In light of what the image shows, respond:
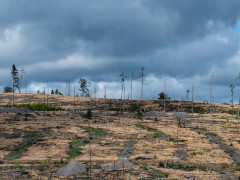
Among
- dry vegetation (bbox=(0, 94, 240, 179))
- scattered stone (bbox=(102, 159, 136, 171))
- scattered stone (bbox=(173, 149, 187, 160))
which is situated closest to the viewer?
dry vegetation (bbox=(0, 94, 240, 179))

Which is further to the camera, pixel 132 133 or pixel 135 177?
pixel 132 133

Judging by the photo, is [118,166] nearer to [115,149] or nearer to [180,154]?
[115,149]

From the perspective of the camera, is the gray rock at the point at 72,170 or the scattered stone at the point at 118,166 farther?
the scattered stone at the point at 118,166

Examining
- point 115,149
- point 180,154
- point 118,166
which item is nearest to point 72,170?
point 118,166

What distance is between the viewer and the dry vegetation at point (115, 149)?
26703 millimetres

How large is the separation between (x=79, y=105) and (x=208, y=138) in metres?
58.4

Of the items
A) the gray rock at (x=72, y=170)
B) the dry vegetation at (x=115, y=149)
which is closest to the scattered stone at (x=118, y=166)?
the dry vegetation at (x=115, y=149)

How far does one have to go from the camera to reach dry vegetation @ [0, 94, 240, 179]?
26.7 m

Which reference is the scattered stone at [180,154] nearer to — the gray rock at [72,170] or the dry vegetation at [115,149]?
the dry vegetation at [115,149]

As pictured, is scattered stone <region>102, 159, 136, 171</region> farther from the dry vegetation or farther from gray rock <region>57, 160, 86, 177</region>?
gray rock <region>57, 160, 86, 177</region>

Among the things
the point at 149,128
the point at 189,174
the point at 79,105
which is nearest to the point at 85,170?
the point at 189,174

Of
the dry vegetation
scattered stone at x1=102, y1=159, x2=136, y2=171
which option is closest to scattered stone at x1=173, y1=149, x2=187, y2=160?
the dry vegetation

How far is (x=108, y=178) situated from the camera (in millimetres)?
24469

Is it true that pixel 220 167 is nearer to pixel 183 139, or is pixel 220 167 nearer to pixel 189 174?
pixel 189 174
